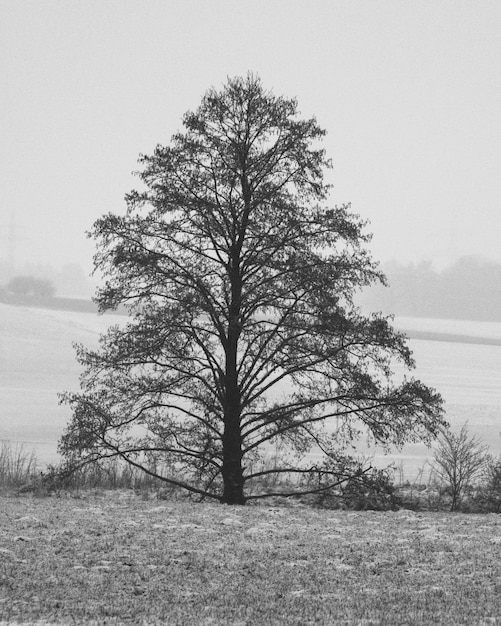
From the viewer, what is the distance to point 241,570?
1079cm

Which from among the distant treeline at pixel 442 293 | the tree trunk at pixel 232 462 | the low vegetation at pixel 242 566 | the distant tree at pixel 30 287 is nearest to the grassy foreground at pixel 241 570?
the low vegetation at pixel 242 566

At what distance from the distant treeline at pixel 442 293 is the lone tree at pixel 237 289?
144m

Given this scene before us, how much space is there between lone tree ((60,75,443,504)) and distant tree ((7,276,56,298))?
111673mm

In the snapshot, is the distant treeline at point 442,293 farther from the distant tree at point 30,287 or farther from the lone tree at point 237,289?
the lone tree at point 237,289

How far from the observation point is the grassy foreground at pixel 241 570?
8773 mm

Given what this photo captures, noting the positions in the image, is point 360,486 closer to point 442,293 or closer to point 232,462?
point 232,462

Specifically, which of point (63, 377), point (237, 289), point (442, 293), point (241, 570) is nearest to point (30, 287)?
point (63, 377)

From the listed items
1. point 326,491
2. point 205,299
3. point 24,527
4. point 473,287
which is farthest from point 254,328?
point 473,287

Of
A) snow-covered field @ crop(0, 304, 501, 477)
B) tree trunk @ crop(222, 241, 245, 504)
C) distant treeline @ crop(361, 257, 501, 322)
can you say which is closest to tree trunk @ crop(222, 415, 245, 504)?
tree trunk @ crop(222, 241, 245, 504)

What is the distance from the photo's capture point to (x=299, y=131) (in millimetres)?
20453

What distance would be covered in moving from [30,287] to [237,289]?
11729cm

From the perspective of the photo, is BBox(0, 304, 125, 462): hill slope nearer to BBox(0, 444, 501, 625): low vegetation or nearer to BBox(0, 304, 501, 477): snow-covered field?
BBox(0, 304, 501, 477): snow-covered field

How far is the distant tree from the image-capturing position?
425 feet

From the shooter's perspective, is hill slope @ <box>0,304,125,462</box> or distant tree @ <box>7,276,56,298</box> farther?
distant tree @ <box>7,276,56,298</box>
